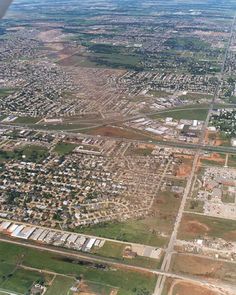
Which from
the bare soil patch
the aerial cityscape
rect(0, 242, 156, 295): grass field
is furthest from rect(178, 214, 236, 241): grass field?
rect(0, 242, 156, 295): grass field

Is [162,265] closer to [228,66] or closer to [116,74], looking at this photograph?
[116,74]

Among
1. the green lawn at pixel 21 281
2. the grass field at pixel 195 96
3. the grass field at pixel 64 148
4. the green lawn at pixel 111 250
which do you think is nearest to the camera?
the green lawn at pixel 21 281

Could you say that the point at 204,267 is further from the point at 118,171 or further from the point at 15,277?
the point at 118,171

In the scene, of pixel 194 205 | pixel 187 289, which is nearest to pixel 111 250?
pixel 187 289

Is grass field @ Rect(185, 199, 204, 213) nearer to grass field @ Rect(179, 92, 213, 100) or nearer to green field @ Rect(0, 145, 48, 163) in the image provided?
green field @ Rect(0, 145, 48, 163)

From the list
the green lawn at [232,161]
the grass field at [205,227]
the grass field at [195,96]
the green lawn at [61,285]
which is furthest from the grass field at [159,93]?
the green lawn at [61,285]

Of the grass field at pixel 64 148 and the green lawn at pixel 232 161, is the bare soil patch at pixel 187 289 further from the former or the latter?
the grass field at pixel 64 148
